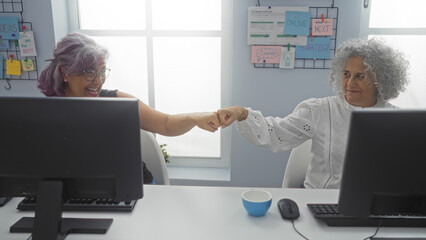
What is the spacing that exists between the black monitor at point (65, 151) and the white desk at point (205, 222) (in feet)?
0.45

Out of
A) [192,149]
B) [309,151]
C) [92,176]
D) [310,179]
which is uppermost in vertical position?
[92,176]

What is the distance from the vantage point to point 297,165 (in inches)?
64.6

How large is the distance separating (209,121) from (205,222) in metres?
0.66

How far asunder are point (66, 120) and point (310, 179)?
119 cm

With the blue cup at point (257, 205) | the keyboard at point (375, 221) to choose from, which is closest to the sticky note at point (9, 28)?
the blue cup at point (257, 205)

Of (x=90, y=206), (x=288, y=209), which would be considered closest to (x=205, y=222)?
→ (x=288, y=209)

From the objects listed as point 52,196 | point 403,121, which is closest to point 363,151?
point 403,121

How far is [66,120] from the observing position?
3.00 feet

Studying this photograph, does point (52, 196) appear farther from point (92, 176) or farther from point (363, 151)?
point (363, 151)

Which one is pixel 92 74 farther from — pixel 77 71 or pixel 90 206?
pixel 90 206

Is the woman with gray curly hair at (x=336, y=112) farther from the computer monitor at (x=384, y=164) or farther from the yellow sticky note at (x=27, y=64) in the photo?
the yellow sticky note at (x=27, y=64)

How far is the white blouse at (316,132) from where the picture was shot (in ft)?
5.06

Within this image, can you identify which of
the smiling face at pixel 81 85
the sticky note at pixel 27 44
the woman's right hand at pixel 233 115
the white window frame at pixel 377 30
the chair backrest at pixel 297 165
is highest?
the white window frame at pixel 377 30

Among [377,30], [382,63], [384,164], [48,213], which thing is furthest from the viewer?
[377,30]
